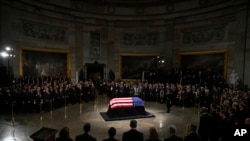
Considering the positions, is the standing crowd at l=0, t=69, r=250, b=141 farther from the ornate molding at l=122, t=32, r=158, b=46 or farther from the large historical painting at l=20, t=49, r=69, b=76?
the ornate molding at l=122, t=32, r=158, b=46

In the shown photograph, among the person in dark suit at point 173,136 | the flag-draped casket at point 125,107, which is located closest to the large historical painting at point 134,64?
the flag-draped casket at point 125,107

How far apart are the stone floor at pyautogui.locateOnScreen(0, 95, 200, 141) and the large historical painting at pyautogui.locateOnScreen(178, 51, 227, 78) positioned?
7.26m

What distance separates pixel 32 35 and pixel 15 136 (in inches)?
506

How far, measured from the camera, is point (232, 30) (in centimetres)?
1741

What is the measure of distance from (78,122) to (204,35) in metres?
15.6

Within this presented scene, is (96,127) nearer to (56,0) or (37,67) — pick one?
(37,67)

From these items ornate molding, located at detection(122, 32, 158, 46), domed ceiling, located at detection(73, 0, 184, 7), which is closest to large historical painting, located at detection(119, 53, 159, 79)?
ornate molding, located at detection(122, 32, 158, 46)

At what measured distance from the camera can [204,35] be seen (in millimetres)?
19781

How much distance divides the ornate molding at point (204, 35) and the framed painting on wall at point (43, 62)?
1313 cm

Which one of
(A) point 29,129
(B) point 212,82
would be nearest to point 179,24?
(B) point 212,82

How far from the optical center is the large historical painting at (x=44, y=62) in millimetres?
17484

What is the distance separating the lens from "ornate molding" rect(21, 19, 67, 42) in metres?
17.6

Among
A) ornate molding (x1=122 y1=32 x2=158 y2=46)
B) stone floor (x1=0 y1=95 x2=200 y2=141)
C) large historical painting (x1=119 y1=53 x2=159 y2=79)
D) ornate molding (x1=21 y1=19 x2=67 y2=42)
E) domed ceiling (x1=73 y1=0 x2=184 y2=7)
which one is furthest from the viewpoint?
ornate molding (x1=122 y1=32 x2=158 y2=46)

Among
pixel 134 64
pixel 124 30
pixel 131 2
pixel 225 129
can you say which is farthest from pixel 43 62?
pixel 225 129
